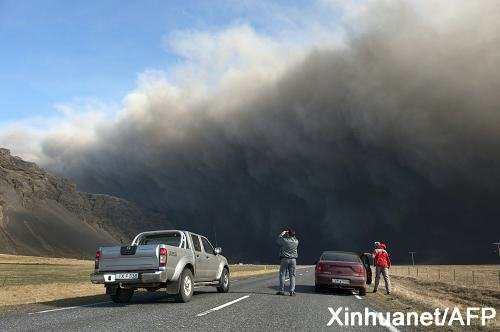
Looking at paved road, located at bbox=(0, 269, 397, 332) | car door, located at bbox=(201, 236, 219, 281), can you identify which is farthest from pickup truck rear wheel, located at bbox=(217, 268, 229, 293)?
paved road, located at bbox=(0, 269, 397, 332)

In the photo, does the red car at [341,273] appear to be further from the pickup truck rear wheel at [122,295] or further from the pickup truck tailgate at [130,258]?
the pickup truck tailgate at [130,258]

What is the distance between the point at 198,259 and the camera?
15.2 meters

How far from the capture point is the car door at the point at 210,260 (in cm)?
1608

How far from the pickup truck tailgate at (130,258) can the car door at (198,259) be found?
2248 mm

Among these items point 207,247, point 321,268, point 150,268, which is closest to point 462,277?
point 321,268

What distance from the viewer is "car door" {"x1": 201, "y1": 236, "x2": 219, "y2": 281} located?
16080 millimetres

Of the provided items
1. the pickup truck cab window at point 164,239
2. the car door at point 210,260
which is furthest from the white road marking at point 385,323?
the pickup truck cab window at point 164,239

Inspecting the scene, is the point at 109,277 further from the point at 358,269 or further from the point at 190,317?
the point at 358,269

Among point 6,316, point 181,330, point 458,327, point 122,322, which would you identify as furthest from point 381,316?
point 6,316

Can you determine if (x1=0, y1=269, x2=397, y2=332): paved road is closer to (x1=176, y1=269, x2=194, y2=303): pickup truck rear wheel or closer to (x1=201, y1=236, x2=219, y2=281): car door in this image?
(x1=176, y1=269, x2=194, y2=303): pickup truck rear wheel

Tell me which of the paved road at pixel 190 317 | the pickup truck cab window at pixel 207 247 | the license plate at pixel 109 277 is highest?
the pickup truck cab window at pixel 207 247

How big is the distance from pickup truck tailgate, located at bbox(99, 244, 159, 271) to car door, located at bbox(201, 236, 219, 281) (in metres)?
3.25

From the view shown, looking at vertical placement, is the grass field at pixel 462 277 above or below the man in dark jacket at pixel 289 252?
below

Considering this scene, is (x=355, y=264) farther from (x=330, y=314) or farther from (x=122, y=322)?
(x=122, y=322)
